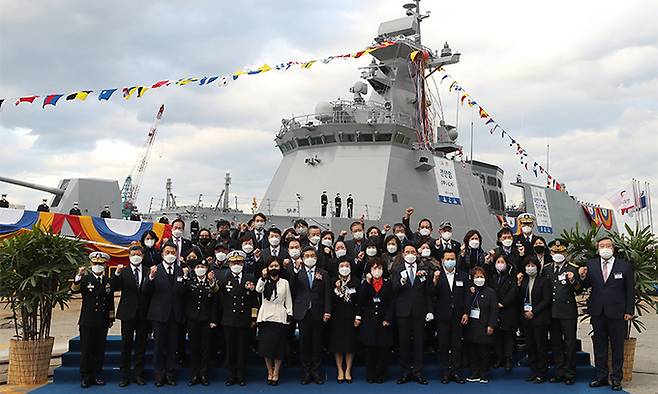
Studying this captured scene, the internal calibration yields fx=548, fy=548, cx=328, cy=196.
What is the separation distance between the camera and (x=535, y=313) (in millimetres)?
5762

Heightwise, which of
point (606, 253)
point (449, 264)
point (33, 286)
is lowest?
point (33, 286)

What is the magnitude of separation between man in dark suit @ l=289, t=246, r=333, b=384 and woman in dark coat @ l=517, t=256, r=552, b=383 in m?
2.11

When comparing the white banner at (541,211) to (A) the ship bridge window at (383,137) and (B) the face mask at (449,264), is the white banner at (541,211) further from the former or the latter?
(B) the face mask at (449,264)

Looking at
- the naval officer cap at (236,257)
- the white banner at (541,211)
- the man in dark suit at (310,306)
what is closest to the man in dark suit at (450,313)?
the man in dark suit at (310,306)

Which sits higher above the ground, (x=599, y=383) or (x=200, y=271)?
(x=200, y=271)

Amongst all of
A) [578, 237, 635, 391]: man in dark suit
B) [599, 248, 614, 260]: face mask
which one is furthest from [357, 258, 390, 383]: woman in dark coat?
[599, 248, 614, 260]: face mask

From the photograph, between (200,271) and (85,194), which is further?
(85,194)

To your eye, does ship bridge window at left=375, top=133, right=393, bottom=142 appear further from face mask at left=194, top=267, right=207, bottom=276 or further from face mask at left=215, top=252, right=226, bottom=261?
face mask at left=194, top=267, right=207, bottom=276

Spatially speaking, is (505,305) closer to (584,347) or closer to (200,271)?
(200,271)

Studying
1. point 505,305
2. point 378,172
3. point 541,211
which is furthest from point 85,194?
point 541,211

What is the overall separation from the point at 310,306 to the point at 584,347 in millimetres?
5468

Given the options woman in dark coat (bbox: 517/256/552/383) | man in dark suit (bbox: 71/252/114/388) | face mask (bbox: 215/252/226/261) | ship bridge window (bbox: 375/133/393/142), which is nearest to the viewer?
man in dark suit (bbox: 71/252/114/388)

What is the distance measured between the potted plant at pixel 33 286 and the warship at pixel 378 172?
8605 millimetres

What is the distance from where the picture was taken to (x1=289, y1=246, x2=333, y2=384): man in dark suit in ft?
18.4
